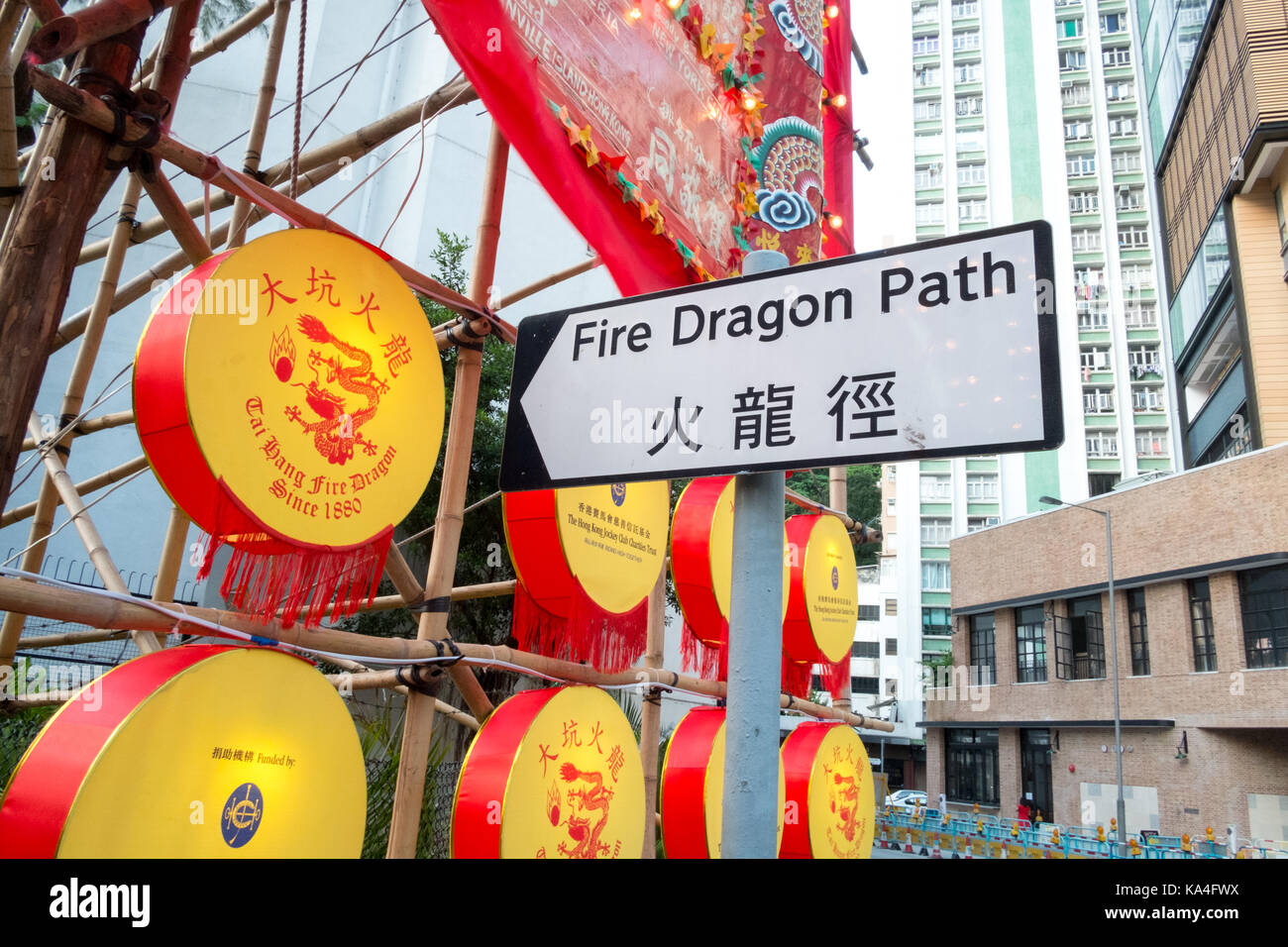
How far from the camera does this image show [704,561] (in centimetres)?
492

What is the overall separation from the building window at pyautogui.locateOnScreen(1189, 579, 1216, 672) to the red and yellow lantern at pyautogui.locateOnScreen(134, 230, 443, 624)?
2429cm

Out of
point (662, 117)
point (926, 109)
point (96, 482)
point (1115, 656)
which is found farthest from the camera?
point (926, 109)

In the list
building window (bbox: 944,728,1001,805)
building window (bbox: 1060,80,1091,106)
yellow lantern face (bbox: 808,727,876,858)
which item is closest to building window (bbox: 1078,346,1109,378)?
building window (bbox: 1060,80,1091,106)

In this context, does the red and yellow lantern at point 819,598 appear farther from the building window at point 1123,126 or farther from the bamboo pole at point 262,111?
the building window at point 1123,126

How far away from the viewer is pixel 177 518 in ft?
12.0

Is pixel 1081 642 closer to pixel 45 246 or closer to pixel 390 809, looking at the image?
pixel 390 809

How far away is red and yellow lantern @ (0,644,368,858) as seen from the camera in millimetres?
1907

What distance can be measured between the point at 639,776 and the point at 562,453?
2504 millimetres

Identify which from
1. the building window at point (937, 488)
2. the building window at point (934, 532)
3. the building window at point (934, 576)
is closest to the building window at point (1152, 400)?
the building window at point (937, 488)

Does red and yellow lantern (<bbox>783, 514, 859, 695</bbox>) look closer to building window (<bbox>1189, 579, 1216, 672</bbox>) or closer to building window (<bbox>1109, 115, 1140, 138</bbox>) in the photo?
building window (<bbox>1189, 579, 1216, 672</bbox>)

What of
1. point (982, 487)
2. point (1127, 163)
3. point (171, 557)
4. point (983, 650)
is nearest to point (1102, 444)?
point (982, 487)

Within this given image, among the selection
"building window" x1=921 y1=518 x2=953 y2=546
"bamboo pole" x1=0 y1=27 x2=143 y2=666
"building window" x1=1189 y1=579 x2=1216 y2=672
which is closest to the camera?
"bamboo pole" x1=0 y1=27 x2=143 y2=666

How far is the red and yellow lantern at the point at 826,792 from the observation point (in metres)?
5.29

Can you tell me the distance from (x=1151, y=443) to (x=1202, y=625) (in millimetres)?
22836
